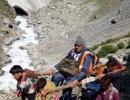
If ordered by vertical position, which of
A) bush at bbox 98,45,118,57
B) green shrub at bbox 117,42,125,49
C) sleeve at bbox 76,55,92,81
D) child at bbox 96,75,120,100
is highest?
green shrub at bbox 117,42,125,49

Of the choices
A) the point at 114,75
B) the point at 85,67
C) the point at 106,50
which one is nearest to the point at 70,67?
the point at 85,67

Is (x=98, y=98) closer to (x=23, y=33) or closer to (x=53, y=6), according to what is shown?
(x=23, y=33)

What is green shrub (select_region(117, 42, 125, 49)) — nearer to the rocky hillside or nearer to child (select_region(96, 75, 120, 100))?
the rocky hillside

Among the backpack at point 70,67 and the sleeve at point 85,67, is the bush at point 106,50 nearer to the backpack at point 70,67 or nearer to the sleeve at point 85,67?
the sleeve at point 85,67

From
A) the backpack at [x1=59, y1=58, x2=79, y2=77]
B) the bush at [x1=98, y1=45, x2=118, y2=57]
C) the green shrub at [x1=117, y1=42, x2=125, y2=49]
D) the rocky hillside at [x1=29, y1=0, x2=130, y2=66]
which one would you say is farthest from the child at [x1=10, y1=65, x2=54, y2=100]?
the rocky hillside at [x1=29, y1=0, x2=130, y2=66]

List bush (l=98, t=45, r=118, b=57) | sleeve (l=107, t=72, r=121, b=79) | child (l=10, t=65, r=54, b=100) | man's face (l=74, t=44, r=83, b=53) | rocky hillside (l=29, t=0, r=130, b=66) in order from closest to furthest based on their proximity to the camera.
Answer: sleeve (l=107, t=72, r=121, b=79) < child (l=10, t=65, r=54, b=100) < man's face (l=74, t=44, r=83, b=53) < bush (l=98, t=45, r=118, b=57) < rocky hillside (l=29, t=0, r=130, b=66)

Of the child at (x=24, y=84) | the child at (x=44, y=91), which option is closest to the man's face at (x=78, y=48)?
the child at (x=44, y=91)

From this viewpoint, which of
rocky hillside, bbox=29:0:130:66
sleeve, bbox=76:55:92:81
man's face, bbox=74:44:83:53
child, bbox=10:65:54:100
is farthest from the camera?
rocky hillside, bbox=29:0:130:66

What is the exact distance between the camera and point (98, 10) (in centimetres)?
5206

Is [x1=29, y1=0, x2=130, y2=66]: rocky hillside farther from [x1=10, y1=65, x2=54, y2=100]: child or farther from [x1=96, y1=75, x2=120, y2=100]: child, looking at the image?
[x1=96, y1=75, x2=120, y2=100]: child

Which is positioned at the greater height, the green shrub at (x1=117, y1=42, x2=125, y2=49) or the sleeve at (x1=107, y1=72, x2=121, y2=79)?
the green shrub at (x1=117, y1=42, x2=125, y2=49)

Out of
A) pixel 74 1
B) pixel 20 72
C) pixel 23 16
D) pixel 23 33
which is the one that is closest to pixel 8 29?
pixel 23 33

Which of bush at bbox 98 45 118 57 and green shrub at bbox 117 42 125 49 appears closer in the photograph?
bush at bbox 98 45 118 57

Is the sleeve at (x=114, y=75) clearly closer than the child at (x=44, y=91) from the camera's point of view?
Yes
